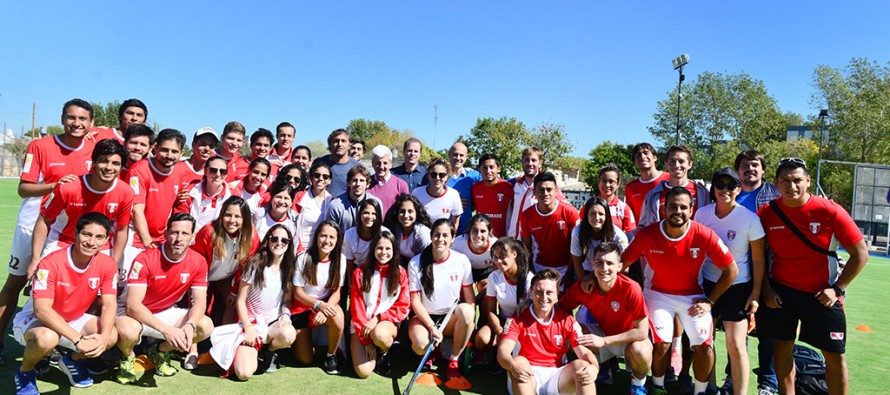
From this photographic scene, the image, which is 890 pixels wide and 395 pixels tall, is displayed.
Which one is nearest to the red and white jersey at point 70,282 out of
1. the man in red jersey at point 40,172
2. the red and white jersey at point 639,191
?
the man in red jersey at point 40,172

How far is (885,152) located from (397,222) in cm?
3287

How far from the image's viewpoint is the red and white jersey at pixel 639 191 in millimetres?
5516

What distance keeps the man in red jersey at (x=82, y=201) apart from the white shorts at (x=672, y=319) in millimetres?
4226

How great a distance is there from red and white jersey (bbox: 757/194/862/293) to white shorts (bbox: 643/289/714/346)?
636 mm

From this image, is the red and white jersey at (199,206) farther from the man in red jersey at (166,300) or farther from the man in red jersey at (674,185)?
the man in red jersey at (674,185)

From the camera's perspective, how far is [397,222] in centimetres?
524

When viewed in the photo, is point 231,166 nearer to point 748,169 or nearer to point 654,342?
point 654,342

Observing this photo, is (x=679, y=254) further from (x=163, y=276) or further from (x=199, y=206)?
(x=199, y=206)

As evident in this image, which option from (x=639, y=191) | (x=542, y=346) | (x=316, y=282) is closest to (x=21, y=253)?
(x=316, y=282)

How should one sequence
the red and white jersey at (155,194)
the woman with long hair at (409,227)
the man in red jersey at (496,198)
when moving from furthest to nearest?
the man in red jersey at (496,198), the woman with long hair at (409,227), the red and white jersey at (155,194)

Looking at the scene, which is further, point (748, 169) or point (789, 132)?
point (789, 132)

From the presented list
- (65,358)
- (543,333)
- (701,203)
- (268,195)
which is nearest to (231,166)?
(268,195)

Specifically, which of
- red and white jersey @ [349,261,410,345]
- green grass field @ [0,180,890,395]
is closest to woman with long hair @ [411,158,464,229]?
red and white jersey @ [349,261,410,345]

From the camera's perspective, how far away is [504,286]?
15.4 feet
